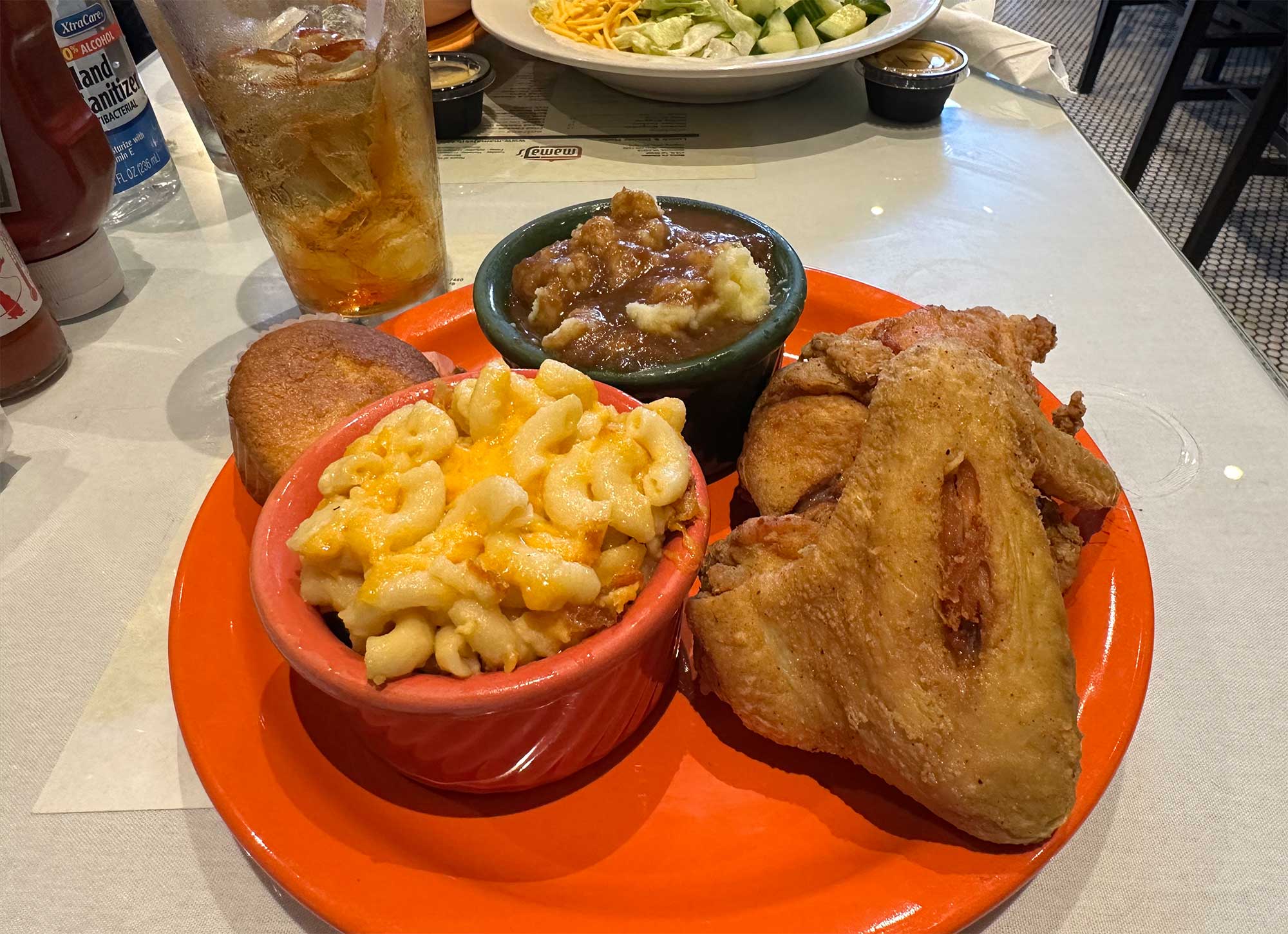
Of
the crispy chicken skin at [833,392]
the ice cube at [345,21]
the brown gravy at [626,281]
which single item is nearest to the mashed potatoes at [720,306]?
the brown gravy at [626,281]

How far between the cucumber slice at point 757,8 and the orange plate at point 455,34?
122 centimetres

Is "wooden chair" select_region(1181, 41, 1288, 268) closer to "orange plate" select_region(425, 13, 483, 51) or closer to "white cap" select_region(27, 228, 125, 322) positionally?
"orange plate" select_region(425, 13, 483, 51)

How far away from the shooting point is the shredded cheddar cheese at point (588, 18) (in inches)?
135

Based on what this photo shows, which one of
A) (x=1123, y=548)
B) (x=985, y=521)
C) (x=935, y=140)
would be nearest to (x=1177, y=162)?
(x=935, y=140)

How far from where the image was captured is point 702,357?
163cm

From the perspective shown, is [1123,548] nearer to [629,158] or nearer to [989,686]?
[989,686]

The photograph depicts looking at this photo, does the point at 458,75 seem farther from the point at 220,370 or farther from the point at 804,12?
the point at 220,370

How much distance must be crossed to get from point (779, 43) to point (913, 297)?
4.93 ft

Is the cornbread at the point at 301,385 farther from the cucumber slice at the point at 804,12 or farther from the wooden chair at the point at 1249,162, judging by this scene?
the wooden chair at the point at 1249,162

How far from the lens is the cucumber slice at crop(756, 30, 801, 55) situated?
3.30 m

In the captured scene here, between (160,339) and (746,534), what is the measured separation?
6.39 ft

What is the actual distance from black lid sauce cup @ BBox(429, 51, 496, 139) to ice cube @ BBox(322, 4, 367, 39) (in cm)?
112

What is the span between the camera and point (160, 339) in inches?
95.3

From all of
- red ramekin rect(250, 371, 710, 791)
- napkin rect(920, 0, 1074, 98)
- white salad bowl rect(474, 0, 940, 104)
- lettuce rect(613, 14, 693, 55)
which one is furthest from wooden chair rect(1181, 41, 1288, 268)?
red ramekin rect(250, 371, 710, 791)
